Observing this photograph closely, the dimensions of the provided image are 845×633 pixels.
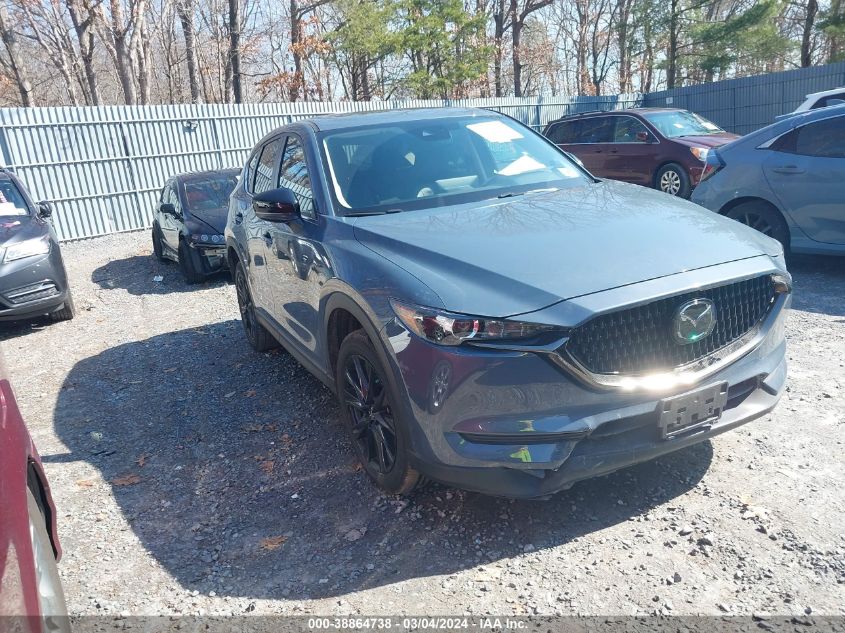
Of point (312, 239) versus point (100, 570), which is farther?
point (312, 239)

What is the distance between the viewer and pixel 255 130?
55.6ft

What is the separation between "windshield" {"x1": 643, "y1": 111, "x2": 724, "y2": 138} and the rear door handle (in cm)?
537

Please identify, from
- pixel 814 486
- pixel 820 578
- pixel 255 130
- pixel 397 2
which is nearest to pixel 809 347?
pixel 814 486

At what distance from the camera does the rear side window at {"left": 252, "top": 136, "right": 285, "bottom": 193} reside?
15.9 feet

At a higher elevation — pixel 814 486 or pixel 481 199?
pixel 481 199

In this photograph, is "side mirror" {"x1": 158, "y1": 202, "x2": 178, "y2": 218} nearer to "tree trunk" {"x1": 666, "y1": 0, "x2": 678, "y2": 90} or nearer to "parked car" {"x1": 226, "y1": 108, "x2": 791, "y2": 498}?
"parked car" {"x1": 226, "y1": 108, "x2": 791, "y2": 498}

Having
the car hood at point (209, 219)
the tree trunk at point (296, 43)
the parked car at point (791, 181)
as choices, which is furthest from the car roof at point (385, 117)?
the tree trunk at point (296, 43)

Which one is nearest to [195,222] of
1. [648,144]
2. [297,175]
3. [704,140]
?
[297,175]

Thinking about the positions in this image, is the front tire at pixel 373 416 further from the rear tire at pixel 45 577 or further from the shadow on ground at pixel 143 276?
the shadow on ground at pixel 143 276

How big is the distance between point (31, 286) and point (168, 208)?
3489mm

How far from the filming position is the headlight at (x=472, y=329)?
8.33ft

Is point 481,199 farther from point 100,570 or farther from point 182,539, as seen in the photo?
Result: point 100,570

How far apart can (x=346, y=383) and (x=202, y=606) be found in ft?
4.06

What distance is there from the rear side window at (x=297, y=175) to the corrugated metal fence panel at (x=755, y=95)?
18.3 m
